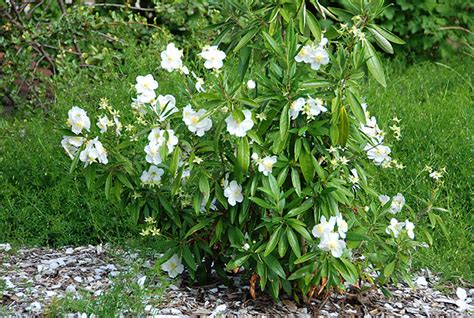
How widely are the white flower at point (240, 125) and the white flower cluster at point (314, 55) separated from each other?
31 cm

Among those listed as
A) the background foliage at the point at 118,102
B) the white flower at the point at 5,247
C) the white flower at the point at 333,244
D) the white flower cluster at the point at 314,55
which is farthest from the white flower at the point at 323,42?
the white flower at the point at 5,247

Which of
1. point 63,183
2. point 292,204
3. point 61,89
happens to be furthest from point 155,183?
point 61,89

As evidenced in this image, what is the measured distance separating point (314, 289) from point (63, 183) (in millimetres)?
1925

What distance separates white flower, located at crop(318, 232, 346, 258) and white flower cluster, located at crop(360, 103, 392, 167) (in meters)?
0.49

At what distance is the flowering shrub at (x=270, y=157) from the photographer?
340 cm

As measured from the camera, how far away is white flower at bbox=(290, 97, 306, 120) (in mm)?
3359

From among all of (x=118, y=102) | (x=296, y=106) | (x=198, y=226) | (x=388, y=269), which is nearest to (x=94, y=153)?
(x=198, y=226)

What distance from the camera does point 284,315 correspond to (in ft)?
12.2

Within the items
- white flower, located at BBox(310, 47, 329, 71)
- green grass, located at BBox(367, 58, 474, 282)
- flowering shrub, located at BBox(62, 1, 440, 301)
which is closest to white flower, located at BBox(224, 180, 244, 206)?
flowering shrub, located at BBox(62, 1, 440, 301)

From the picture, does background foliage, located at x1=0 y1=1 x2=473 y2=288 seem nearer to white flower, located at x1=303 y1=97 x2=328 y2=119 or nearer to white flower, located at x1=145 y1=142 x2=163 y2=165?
white flower, located at x1=145 y1=142 x2=163 y2=165

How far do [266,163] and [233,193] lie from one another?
205 millimetres

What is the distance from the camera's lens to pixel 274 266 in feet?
11.7

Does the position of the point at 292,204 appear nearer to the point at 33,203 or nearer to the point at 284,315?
the point at 284,315

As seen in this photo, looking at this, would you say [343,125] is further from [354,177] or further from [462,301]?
[462,301]
